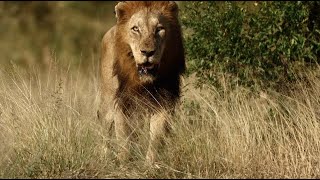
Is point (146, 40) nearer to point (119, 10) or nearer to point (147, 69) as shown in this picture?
point (147, 69)

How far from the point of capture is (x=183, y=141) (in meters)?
6.58

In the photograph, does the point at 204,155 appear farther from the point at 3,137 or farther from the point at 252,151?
the point at 3,137

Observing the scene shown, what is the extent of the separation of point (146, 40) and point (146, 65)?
27 cm

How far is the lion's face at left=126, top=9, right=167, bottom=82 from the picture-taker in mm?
6855

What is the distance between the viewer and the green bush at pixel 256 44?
27.6 ft

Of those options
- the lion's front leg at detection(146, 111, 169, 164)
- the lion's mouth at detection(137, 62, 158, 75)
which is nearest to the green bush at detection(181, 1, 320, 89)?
the lion's front leg at detection(146, 111, 169, 164)

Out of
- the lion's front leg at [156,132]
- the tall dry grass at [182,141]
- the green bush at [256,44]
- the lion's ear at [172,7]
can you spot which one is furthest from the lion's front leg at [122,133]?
the green bush at [256,44]

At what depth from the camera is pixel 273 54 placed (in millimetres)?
8523

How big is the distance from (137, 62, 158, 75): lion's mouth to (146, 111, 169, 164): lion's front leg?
427mm

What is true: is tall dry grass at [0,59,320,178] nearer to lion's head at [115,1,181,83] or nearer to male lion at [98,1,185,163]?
male lion at [98,1,185,163]

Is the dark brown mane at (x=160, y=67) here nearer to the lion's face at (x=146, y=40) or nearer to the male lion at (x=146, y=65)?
the male lion at (x=146, y=65)

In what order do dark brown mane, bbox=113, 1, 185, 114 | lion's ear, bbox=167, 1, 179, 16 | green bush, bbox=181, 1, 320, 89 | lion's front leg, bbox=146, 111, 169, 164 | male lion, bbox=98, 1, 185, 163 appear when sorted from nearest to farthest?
lion's front leg, bbox=146, 111, 169, 164, male lion, bbox=98, 1, 185, 163, dark brown mane, bbox=113, 1, 185, 114, lion's ear, bbox=167, 1, 179, 16, green bush, bbox=181, 1, 320, 89

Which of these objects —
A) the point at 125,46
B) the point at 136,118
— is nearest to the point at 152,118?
the point at 136,118

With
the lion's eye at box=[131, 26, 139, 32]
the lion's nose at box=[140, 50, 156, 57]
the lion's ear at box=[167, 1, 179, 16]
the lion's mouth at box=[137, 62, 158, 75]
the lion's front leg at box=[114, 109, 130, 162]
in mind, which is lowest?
the lion's front leg at box=[114, 109, 130, 162]
